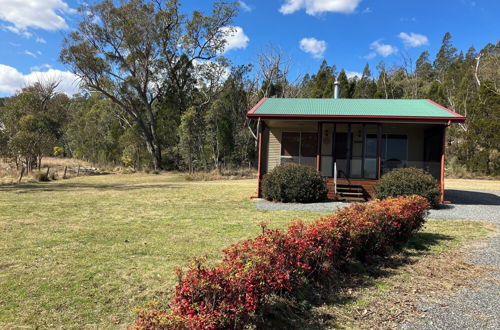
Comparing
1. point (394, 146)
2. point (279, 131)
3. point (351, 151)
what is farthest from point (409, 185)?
point (279, 131)

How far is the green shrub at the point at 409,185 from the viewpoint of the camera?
10.3 m

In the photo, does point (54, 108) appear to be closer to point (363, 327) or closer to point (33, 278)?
point (33, 278)

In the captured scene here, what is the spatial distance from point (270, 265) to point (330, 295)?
111cm

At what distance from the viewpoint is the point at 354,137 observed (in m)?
14.6

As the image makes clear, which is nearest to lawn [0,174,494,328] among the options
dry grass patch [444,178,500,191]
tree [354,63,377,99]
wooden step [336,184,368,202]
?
wooden step [336,184,368,202]

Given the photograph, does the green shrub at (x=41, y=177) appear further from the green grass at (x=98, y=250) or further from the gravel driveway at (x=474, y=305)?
the gravel driveway at (x=474, y=305)

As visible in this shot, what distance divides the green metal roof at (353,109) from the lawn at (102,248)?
13.9ft

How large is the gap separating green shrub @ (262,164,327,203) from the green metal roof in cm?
220

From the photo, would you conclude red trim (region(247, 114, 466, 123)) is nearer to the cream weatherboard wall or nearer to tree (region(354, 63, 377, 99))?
the cream weatherboard wall

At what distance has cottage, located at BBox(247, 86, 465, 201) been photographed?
12.5m

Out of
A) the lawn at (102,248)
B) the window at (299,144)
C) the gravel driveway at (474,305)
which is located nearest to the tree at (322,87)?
the window at (299,144)

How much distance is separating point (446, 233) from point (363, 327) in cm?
520

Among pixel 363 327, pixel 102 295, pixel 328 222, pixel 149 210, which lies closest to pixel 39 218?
pixel 149 210

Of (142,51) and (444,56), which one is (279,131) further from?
(444,56)
